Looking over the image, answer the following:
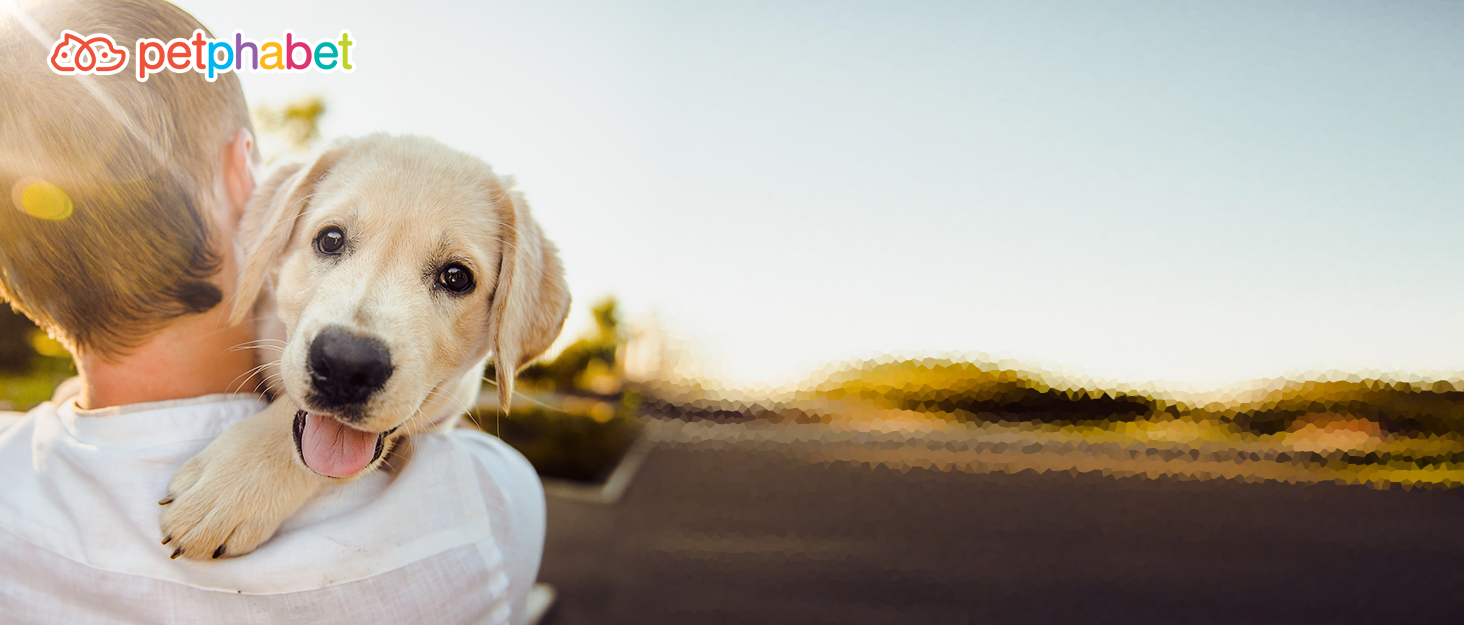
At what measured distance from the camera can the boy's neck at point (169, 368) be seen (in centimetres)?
173

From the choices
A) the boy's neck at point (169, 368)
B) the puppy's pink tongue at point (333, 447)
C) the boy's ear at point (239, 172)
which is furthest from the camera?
the boy's ear at point (239, 172)

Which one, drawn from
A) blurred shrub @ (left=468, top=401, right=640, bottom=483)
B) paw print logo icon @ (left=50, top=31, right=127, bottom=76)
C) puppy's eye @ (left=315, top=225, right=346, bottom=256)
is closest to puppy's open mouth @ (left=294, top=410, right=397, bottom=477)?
puppy's eye @ (left=315, top=225, right=346, bottom=256)

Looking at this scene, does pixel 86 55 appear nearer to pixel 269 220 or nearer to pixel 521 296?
pixel 269 220

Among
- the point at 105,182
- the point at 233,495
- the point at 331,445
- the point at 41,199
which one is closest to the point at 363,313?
the point at 331,445

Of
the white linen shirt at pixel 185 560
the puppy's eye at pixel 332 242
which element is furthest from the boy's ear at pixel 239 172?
the white linen shirt at pixel 185 560

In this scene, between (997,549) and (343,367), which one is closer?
(343,367)

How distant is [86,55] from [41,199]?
35 cm

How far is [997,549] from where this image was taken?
10211 mm

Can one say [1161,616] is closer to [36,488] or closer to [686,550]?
[686,550]

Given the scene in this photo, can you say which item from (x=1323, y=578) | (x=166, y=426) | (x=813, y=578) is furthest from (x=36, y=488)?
(x=1323, y=578)

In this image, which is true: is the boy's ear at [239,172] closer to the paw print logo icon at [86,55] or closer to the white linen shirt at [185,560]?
the paw print logo icon at [86,55]

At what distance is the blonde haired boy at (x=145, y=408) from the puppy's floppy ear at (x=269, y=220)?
2.9 inches

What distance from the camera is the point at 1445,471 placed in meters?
7.95

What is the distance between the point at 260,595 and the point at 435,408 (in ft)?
2.07
